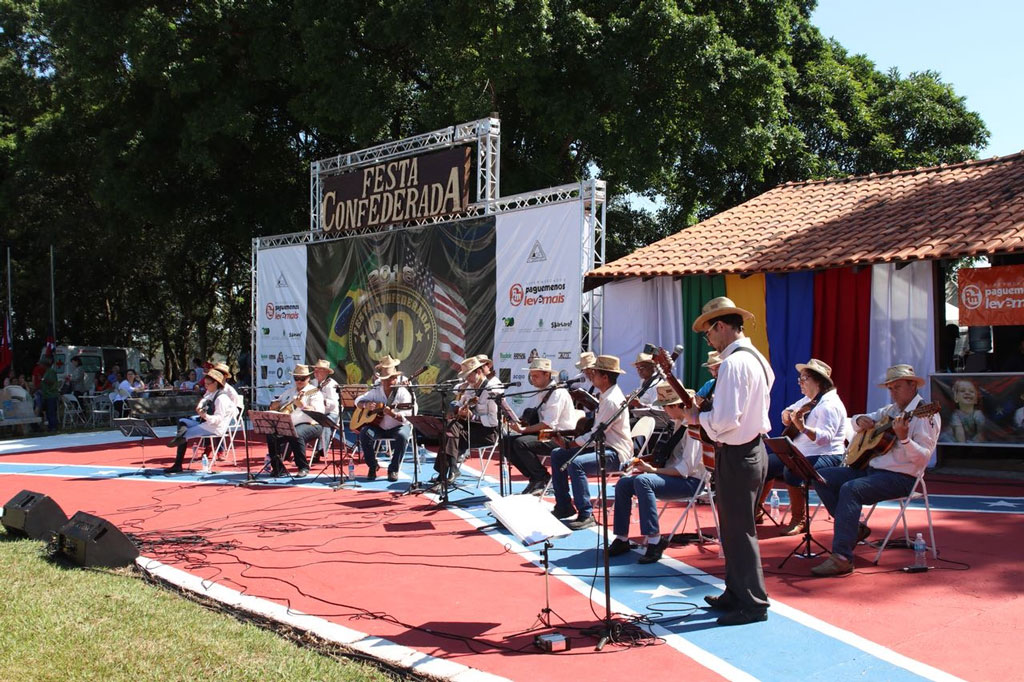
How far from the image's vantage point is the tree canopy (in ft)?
63.9

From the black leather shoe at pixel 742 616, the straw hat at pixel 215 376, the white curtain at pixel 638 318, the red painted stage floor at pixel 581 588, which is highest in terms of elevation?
the white curtain at pixel 638 318

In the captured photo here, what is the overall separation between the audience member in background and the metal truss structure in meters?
7.73

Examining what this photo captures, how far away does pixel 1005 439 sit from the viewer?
11.8 m

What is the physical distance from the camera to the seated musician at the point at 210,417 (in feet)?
45.0

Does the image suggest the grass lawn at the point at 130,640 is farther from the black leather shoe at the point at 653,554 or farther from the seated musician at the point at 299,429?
the seated musician at the point at 299,429

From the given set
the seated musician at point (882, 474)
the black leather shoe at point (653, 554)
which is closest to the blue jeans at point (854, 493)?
the seated musician at point (882, 474)

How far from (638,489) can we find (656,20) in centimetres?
1435

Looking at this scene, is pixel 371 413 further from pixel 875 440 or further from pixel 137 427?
pixel 875 440

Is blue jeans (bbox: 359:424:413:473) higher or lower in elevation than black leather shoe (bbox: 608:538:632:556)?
higher

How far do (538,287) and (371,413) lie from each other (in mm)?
4220

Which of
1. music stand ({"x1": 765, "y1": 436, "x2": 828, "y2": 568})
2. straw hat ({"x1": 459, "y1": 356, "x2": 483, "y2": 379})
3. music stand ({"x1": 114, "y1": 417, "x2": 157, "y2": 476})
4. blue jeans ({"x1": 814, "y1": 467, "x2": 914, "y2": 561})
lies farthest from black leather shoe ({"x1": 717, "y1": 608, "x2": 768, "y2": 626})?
music stand ({"x1": 114, "y1": 417, "x2": 157, "y2": 476})

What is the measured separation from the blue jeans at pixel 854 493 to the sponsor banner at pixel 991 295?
6.51 m

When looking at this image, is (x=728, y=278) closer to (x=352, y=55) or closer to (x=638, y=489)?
(x=638, y=489)

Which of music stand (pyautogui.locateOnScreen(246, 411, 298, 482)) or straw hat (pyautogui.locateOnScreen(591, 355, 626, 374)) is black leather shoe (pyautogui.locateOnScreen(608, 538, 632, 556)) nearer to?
straw hat (pyautogui.locateOnScreen(591, 355, 626, 374))
